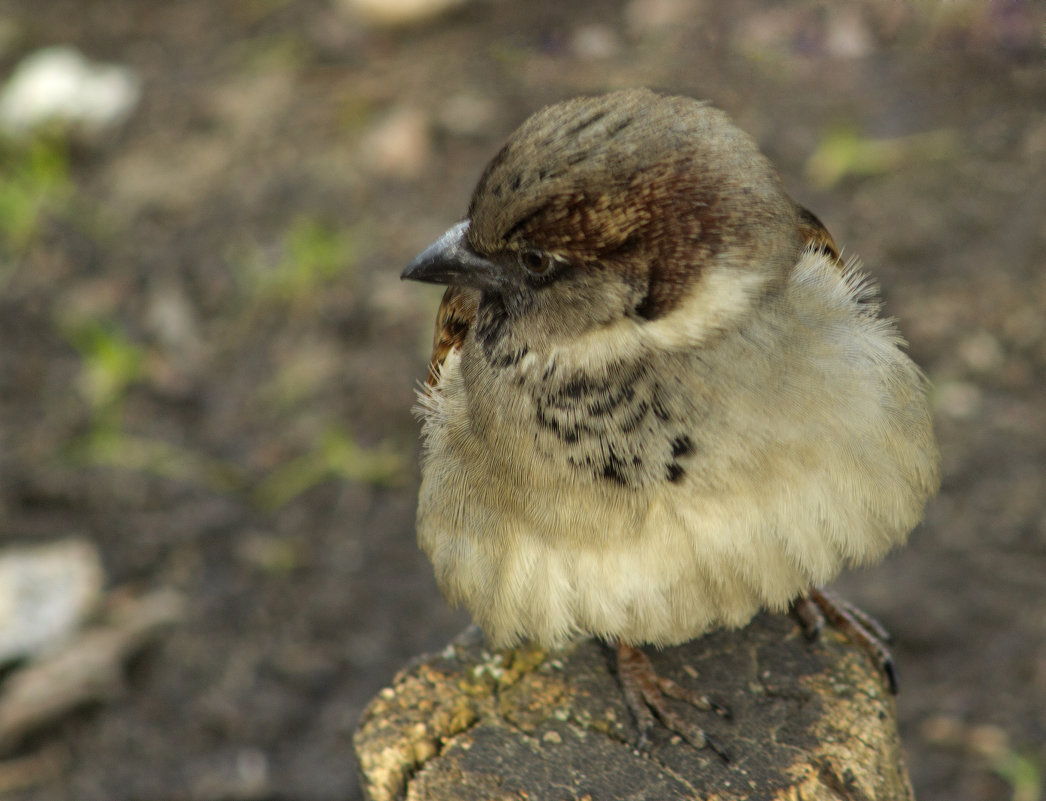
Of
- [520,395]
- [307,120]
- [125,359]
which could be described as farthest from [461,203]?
[520,395]

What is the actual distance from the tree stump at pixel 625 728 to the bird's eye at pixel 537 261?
128cm

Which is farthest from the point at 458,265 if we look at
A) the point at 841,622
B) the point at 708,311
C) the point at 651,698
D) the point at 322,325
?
the point at 322,325

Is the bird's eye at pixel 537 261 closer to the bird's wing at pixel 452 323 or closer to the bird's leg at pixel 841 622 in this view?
the bird's wing at pixel 452 323

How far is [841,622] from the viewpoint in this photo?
364cm

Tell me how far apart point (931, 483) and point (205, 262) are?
4.90 m

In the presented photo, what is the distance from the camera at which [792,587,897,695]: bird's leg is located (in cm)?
357

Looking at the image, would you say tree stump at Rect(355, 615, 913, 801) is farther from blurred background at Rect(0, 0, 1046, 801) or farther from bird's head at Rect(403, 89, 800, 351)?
blurred background at Rect(0, 0, 1046, 801)

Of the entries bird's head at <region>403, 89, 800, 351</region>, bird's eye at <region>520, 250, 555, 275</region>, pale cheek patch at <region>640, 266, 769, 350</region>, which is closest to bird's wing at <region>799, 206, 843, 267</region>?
bird's head at <region>403, 89, 800, 351</region>

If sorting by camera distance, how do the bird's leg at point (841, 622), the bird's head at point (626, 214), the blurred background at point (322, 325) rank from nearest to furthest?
the bird's head at point (626, 214) → the bird's leg at point (841, 622) → the blurred background at point (322, 325)

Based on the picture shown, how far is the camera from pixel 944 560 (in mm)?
5059

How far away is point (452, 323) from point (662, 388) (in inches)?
39.6

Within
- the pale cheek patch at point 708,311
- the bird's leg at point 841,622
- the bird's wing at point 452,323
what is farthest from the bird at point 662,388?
the bird's leg at point 841,622

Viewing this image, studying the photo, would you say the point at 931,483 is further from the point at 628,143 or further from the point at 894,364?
the point at 628,143

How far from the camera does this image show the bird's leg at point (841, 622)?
141 inches
